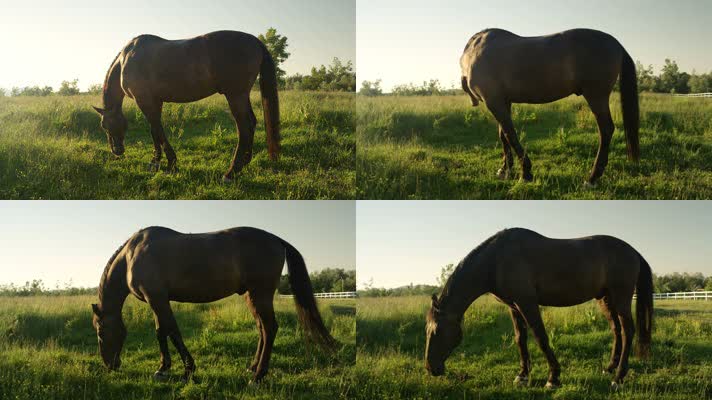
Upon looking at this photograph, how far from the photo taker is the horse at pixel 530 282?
24.2 ft

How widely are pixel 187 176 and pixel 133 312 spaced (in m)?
2.92

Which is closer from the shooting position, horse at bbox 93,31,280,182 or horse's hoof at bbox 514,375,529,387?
horse's hoof at bbox 514,375,529,387

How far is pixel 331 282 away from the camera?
16.0 metres

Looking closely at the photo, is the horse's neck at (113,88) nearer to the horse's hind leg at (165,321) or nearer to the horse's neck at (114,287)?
the horse's neck at (114,287)

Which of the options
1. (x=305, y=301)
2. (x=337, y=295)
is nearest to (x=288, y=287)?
(x=337, y=295)

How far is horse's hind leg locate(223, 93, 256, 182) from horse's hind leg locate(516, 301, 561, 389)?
460 centimetres

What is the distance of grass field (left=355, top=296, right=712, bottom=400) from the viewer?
735cm

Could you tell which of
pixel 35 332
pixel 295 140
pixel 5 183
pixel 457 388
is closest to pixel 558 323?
pixel 457 388

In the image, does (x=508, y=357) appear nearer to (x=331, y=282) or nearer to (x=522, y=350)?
(x=522, y=350)

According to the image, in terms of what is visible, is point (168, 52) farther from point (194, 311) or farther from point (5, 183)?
point (194, 311)

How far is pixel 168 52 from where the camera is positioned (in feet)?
29.6

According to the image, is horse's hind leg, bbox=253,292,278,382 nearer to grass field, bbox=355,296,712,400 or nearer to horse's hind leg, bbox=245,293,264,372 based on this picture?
horse's hind leg, bbox=245,293,264,372

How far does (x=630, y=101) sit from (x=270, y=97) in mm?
5462

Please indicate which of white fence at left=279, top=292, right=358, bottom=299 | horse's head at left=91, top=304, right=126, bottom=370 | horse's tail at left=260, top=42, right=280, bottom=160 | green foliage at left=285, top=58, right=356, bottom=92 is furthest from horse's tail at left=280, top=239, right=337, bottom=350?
green foliage at left=285, top=58, right=356, bottom=92
